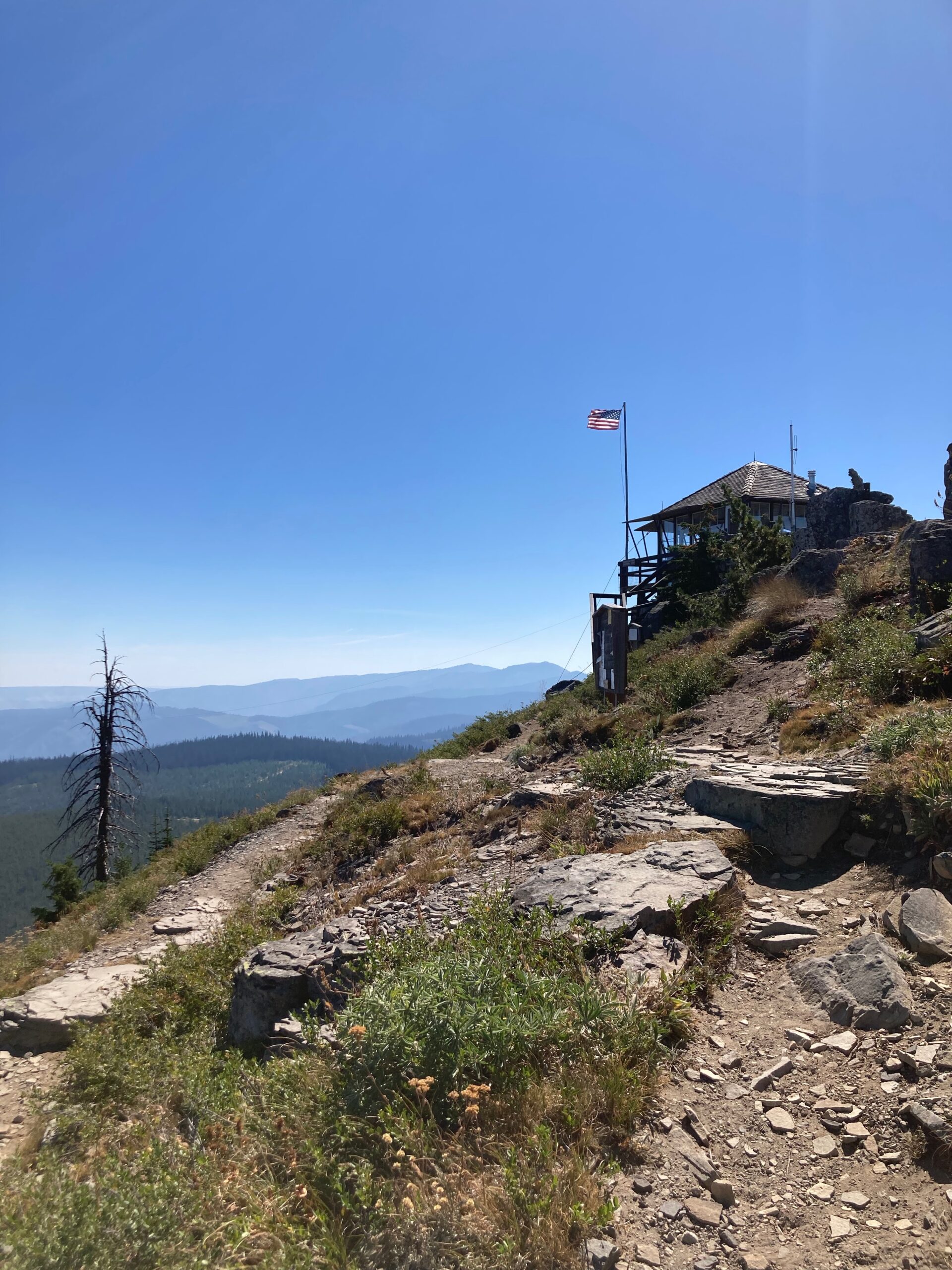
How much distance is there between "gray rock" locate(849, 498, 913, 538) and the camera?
17.9 meters

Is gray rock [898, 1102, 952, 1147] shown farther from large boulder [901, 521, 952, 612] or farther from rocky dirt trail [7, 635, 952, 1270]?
large boulder [901, 521, 952, 612]

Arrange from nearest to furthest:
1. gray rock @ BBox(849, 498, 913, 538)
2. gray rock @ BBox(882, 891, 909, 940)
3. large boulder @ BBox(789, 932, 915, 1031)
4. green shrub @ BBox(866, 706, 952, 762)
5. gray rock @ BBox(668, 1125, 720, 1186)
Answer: gray rock @ BBox(668, 1125, 720, 1186), large boulder @ BBox(789, 932, 915, 1031), gray rock @ BBox(882, 891, 909, 940), green shrub @ BBox(866, 706, 952, 762), gray rock @ BBox(849, 498, 913, 538)

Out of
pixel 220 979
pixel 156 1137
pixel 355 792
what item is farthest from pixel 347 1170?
pixel 355 792

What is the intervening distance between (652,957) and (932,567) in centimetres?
883

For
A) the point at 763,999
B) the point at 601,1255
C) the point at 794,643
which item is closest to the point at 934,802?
the point at 763,999

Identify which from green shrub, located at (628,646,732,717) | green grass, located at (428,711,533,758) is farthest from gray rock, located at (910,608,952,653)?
green grass, located at (428,711,533,758)

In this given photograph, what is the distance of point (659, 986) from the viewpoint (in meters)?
3.72

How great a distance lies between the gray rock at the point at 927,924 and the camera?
12.1 feet

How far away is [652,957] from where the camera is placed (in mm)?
4074

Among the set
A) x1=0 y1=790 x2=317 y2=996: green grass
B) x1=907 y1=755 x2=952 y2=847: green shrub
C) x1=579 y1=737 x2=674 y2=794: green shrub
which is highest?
x1=907 y1=755 x2=952 y2=847: green shrub

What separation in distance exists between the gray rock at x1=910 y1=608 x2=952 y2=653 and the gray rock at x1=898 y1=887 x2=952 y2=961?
461 centimetres

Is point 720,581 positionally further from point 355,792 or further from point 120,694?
point 120,694

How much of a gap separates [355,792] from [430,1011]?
13.4 m

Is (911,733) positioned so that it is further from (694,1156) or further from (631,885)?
(694,1156)
